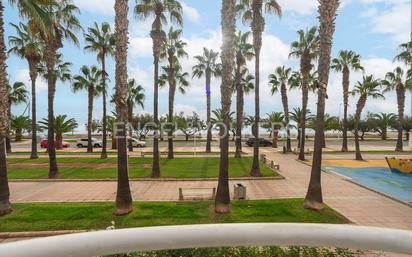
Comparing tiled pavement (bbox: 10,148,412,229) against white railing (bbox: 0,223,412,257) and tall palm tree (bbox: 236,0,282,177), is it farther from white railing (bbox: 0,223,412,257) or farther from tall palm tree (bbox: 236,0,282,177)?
white railing (bbox: 0,223,412,257)

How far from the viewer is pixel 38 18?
1419 cm

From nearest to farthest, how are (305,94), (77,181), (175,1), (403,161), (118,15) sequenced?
1. (118,15)
2. (77,181)
3. (175,1)
4. (403,161)
5. (305,94)

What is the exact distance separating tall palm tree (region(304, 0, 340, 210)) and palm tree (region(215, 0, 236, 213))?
373 cm

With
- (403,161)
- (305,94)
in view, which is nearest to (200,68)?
(305,94)

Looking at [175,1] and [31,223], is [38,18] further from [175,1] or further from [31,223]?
[175,1]

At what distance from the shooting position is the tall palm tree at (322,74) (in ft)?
50.7

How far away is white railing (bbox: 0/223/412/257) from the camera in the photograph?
245cm

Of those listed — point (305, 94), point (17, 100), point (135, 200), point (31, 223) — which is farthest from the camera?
point (17, 100)

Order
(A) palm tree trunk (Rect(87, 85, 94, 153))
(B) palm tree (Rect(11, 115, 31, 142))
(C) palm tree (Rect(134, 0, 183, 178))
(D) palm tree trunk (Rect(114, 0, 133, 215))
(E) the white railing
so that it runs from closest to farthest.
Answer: (E) the white railing
(D) palm tree trunk (Rect(114, 0, 133, 215))
(C) palm tree (Rect(134, 0, 183, 178))
(A) palm tree trunk (Rect(87, 85, 94, 153))
(B) palm tree (Rect(11, 115, 31, 142))

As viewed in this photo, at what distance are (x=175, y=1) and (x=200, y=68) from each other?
60.2 ft

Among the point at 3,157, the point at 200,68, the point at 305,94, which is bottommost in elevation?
the point at 3,157

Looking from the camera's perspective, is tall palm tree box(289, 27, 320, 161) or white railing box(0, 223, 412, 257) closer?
white railing box(0, 223, 412, 257)

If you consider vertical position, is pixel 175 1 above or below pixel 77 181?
above

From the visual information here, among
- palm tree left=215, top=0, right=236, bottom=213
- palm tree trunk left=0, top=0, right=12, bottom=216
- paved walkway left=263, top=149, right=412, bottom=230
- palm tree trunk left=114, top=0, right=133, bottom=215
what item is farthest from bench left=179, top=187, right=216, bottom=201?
palm tree trunk left=0, top=0, right=12, bottom=216
